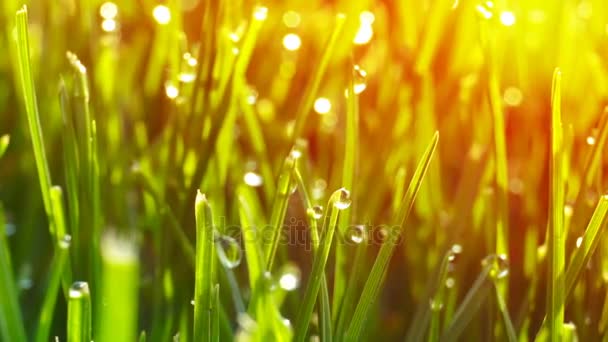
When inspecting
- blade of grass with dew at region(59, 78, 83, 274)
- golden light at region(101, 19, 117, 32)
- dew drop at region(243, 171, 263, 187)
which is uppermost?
golden light at region(101, 19, 117, 32)

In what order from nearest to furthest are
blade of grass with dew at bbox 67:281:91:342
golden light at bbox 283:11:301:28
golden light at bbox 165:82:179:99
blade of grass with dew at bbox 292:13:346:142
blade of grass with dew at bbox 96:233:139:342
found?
blade of grass with dew at bbox 96:233:139:342, blade of grass with dew at bbox 67:281:91:342, blade of grass with dew at bbox 292:13:346:142, golden light at bbox 165:82:179:99, golden light at bbox 283:11:301:28

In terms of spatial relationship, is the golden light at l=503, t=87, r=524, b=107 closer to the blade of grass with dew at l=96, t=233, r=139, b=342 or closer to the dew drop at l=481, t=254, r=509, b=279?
the dew drop at l=481, t=254, r=509, b=279

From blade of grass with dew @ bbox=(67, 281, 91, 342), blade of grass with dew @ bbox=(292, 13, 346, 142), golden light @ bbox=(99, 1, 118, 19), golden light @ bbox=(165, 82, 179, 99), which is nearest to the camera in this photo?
blade of grass with dew @ bbox=(67, 281, 91, 342)

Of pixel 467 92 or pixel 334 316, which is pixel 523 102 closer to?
pixel 467 92

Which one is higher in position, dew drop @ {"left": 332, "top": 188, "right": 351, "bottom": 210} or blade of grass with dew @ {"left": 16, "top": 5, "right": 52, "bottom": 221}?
blade of grass with dew @ {"left": 16, "top": 5, "right": 52, "bottom": 221}

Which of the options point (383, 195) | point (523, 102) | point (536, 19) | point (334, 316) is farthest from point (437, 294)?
point (536, 19)

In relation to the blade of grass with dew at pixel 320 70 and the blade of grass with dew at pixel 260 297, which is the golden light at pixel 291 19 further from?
the blade of grass with dew at pixel 260 297

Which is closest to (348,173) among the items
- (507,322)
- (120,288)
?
(507,322)

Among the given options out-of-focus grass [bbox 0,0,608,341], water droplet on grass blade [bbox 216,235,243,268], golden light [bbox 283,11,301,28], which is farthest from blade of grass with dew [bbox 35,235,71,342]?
golden light [bbox 283,11,301,28]
